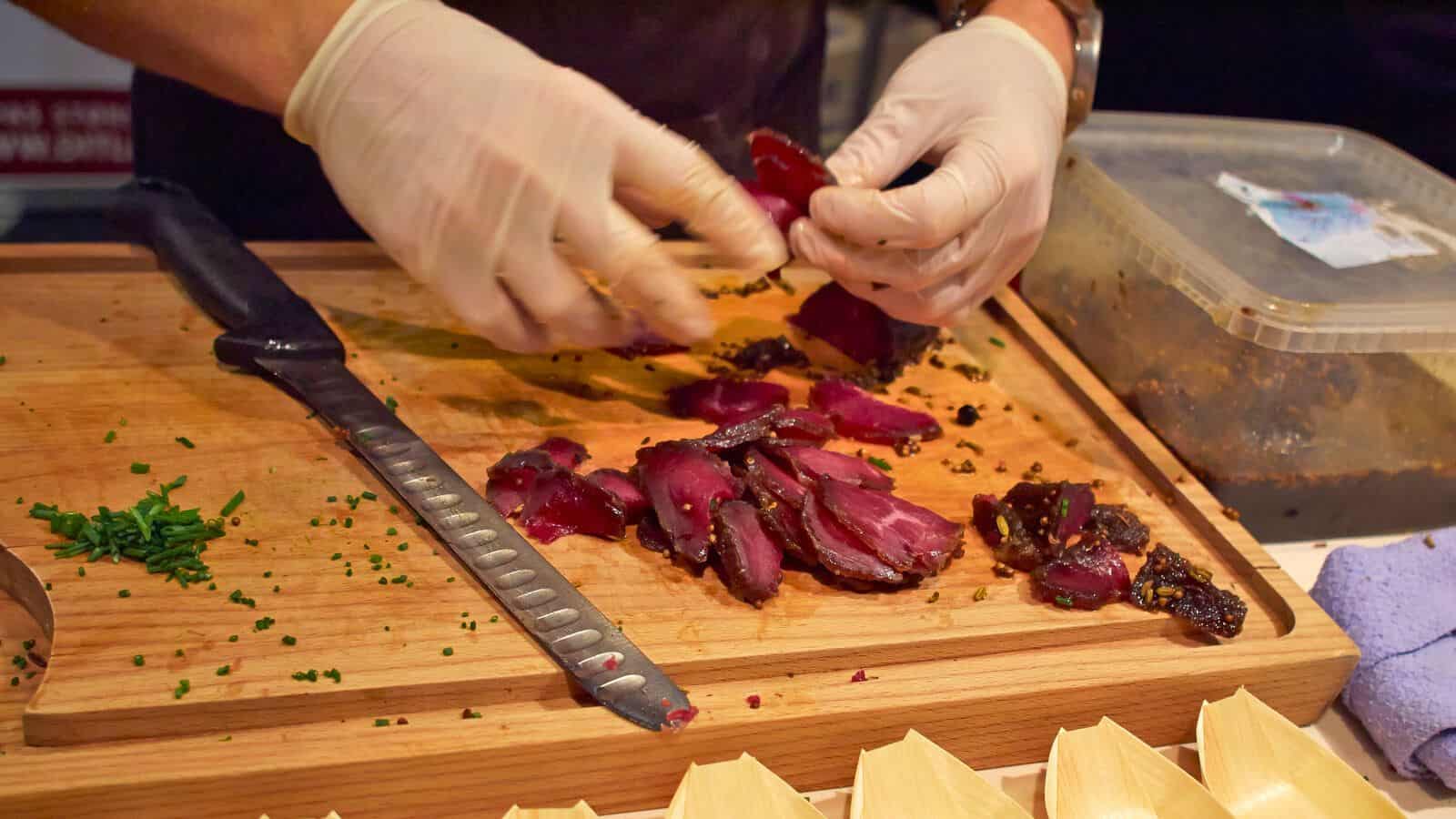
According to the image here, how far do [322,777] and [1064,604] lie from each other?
3.53 ft

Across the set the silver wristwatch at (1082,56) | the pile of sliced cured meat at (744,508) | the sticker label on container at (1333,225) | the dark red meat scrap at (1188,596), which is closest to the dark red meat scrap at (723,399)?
the pile of sliced cured meat at (744,508)

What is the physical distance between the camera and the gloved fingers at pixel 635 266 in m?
1.67

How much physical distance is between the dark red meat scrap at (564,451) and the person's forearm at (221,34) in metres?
0.69

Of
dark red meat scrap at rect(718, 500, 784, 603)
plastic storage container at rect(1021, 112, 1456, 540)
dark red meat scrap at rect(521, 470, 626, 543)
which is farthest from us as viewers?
plastic storage container at rect(1021, 112, 1456, 540)

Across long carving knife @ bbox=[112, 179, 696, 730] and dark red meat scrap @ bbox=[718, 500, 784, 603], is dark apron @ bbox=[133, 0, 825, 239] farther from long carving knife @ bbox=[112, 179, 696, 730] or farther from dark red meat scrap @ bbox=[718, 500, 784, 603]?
dark red meat scrap @ bbox=[718, 500, 784, 603]

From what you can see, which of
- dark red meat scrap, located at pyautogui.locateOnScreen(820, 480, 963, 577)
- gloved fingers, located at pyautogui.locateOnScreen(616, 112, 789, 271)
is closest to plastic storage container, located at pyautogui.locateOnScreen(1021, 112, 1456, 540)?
dark red meat scrap, located at pyautogui.locateOnScreen(820, 480, 963, 577)

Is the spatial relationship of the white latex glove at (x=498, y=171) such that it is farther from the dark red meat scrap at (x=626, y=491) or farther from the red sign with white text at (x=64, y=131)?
the red sign with white text at (x=64, y=131)

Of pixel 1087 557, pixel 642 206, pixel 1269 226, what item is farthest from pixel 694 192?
pixel 1269 226

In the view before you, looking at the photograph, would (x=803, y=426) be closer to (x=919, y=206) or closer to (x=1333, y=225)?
(x=919, y=206)

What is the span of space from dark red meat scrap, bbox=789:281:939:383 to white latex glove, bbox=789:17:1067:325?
0.12 metres

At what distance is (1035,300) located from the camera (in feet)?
8.77

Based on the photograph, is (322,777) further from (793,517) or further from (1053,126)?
(1053,126)

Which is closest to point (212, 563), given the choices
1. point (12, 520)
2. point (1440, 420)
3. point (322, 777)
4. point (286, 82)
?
point (12, 520)

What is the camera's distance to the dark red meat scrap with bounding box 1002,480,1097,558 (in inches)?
71.4
